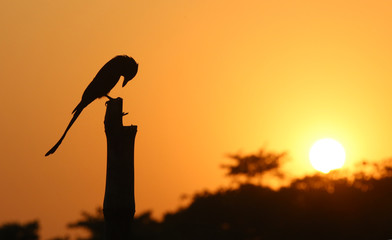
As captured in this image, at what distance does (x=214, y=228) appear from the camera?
48.2 m

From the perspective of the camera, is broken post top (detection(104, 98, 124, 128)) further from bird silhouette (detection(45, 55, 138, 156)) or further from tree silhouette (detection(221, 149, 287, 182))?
tree silhouette (detection(221, 149, 287, 182))

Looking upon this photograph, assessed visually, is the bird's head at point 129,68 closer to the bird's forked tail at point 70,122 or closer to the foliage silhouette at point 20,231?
the bird's forked tail at point 70,122

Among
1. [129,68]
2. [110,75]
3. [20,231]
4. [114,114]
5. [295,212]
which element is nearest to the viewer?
[114,114]

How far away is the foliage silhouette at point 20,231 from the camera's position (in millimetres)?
53000

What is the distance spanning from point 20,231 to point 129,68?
4073cm

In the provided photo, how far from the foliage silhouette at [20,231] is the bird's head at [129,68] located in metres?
39.4

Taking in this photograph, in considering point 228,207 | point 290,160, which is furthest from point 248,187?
point 290,160

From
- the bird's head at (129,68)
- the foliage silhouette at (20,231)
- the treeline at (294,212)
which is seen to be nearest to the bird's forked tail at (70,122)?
the bird's head at (129,68)

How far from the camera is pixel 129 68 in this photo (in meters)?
15.5

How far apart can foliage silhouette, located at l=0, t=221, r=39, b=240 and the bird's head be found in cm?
3944

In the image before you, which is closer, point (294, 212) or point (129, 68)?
point (129, 68)

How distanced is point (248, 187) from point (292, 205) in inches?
186

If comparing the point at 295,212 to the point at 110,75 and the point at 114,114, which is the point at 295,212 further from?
the point at 114,114

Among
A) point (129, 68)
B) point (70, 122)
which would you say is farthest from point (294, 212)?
point (70, 122)
